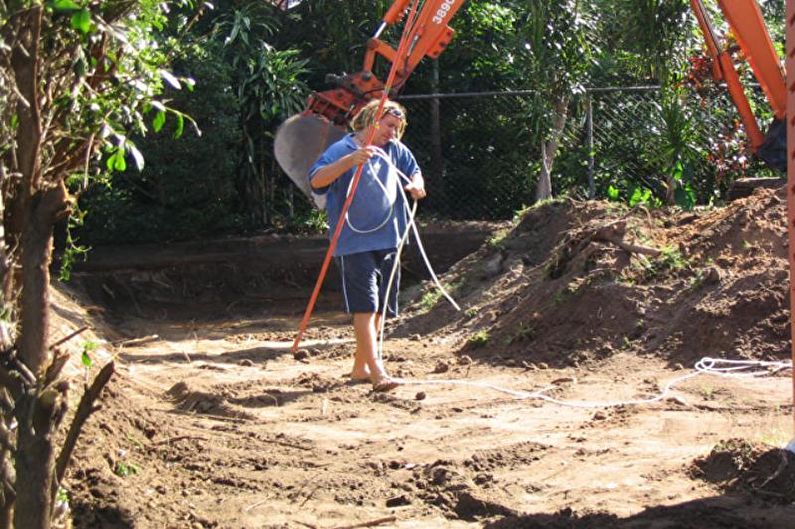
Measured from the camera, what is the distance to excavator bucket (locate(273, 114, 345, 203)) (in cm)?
1056

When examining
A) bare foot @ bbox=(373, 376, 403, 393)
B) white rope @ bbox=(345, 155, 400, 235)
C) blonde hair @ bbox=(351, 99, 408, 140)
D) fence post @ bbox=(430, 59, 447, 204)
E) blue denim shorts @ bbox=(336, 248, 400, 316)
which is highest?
fence post @ bbox=(430, 59, 447, 204)

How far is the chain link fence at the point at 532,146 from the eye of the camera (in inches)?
545

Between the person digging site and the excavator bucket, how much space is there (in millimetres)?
3314

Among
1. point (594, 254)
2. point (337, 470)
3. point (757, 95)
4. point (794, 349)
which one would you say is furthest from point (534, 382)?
point (757, 95)

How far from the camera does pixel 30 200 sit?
3.10m

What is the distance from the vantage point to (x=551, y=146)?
13680 mm

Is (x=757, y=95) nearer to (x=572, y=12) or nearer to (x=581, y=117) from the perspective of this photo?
(x=581, y=117)

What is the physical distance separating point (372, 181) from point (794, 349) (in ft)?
10.9

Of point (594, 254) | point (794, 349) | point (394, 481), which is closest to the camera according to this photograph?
point (794, 349)

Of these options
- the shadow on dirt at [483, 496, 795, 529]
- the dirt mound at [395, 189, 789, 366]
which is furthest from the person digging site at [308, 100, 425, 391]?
the shadow on dirt at [483, 496, 795, 529]

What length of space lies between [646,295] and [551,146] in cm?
572

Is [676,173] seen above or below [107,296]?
above

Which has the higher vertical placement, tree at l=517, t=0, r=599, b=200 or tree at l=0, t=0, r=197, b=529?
tree at l=517, t=0, r=599, b=200

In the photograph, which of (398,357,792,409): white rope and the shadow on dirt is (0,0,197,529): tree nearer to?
the shadow on dirt
